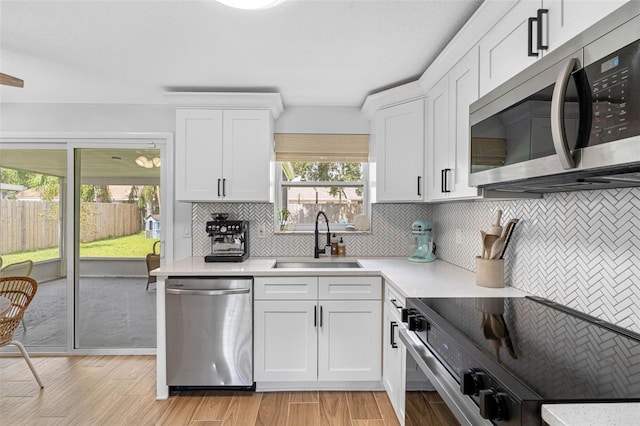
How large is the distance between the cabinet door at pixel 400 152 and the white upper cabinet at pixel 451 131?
99 mm

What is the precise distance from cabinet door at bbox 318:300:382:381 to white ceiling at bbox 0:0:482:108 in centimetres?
169

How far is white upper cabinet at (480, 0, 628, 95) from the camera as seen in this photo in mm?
1106

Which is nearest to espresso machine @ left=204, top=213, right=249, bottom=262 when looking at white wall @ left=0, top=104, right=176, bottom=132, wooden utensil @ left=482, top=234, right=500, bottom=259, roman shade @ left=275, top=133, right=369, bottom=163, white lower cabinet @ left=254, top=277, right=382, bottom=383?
white lower cabinet @ left=254, top=277, right=382, bottom=383

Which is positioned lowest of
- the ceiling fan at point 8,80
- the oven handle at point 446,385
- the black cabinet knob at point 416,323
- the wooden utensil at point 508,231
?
the oven handle at point 446,385

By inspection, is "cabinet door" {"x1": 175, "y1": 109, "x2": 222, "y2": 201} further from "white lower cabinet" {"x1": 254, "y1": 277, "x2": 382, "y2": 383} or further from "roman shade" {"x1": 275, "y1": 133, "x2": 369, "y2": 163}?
"white lower cabinet" {"x1": 254, "y1": 277, "x2": 382, "y2": 383}

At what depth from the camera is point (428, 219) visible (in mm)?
3369

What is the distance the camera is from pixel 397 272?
2.53 metres

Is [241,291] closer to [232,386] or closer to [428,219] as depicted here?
[232,386]

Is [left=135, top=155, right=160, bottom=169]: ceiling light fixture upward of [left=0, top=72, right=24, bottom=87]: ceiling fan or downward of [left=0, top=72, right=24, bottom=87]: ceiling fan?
downward

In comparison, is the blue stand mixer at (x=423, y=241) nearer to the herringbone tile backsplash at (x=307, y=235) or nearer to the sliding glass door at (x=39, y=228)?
the herringbone tile backsplash at (x=307, y=235)

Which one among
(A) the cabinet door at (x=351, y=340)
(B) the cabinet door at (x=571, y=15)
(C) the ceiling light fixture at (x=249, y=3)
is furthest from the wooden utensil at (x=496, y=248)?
(C) the ceiling light fixture at (x=249, y=3)

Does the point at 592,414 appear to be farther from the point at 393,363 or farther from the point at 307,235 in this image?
the point at 307,235

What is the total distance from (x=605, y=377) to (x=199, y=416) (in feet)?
7.45

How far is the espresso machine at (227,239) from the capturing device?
2.93 meters
